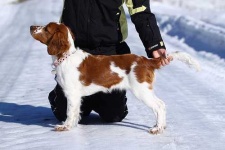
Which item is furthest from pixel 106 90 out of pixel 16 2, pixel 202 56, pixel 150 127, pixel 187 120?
pixel 16 2

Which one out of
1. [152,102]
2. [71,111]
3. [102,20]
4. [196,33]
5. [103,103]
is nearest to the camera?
A: [152,102]

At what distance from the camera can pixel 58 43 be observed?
15.3ft

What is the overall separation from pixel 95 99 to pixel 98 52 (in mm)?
541

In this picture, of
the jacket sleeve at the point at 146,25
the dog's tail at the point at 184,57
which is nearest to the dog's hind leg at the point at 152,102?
the dog's tail at the point at 184,57

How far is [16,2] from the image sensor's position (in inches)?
1016

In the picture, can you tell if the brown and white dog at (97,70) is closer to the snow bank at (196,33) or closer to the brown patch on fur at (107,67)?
the brown patch on fur at (107,67)

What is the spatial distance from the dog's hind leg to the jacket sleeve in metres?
0.52

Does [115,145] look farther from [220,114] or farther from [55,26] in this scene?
[220,114]

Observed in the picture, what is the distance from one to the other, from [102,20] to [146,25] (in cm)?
50

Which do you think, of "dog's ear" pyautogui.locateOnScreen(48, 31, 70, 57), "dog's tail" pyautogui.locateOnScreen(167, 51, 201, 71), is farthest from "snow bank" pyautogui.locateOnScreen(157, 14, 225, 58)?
"dog's ear" pyautogui.locateOnScreen(48, 31, 70, 57)

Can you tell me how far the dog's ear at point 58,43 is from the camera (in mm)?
4641

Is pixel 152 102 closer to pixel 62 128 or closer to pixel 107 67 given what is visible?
pixel 107 67

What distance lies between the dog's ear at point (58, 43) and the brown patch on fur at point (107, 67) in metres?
0.24

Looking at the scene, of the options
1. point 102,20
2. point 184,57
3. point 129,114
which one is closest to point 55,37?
point 102,20
